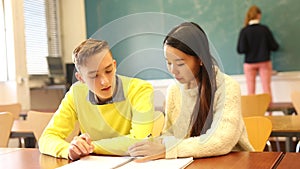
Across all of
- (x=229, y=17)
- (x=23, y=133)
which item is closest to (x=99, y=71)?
(x=23, y=133)

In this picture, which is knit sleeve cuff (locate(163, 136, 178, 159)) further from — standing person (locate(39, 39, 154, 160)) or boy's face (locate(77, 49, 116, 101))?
boy's face (locate(77, 49, 116, 101))

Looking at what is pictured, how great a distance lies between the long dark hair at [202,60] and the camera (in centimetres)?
120

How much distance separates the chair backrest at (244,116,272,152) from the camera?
4.97 feet

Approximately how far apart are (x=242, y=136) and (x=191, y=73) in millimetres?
260

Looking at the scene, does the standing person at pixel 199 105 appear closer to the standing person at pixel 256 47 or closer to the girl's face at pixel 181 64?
the girl's face at pixel 181 64

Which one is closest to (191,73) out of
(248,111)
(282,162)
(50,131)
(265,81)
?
(282,162)

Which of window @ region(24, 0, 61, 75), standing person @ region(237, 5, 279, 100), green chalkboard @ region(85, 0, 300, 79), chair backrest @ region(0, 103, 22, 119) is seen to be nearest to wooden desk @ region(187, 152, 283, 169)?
chair backrest @ region(0, 103, 22, 119)

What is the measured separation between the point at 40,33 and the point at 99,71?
4730mm

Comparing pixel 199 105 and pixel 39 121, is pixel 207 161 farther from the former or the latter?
pixel 39 121

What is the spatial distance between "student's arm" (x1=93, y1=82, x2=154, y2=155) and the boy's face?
17 cm

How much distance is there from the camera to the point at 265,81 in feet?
16.2

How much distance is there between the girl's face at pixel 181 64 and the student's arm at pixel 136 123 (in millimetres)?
199

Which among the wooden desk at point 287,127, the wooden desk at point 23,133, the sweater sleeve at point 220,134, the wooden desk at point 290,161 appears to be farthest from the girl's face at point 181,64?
the wooden desk at point 23,133

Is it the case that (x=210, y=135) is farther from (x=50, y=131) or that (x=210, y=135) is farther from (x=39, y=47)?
(x=39, y=47)
